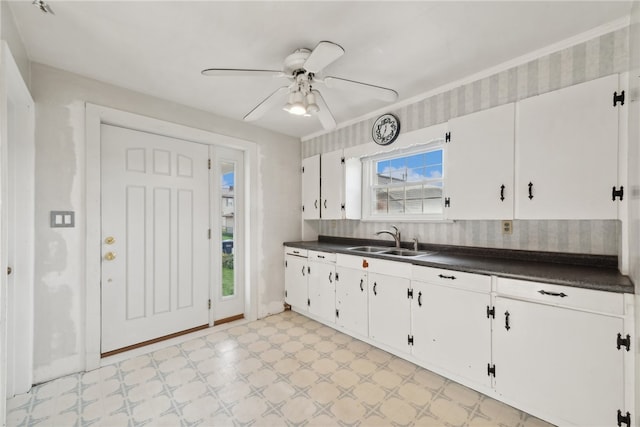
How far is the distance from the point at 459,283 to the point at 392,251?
3.22ft

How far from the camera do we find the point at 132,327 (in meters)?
2.63

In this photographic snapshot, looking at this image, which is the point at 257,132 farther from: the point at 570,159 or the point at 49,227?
the point at 570,159

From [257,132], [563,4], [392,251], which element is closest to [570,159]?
[563,4]

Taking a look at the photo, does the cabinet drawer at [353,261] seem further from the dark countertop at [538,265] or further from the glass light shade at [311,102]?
the glass light shade at [311,102]

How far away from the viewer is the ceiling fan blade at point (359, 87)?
5.96ft

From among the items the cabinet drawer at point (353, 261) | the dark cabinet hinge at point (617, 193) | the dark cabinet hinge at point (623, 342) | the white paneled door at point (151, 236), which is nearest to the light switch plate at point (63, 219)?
the white paneled door at point (151, 236)

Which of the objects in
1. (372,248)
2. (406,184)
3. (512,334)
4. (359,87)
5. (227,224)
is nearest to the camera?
(512,334)

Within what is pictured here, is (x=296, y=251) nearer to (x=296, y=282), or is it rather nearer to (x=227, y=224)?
(x=296, y=282)

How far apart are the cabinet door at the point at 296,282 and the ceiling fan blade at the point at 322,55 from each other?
226cm

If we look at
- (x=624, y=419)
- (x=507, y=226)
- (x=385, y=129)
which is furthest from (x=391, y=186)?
(x=624, y=419)

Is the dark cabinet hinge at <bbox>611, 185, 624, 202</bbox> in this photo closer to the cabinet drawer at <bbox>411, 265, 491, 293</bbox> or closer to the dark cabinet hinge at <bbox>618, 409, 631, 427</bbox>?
the cabinet drawer at <bbox>411, 265, 491, 293</bbox>

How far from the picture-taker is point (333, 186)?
11.2ft

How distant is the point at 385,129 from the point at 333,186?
2.97ft

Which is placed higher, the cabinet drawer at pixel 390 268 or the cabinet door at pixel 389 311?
the cabinet drawer at pixel 390 268
